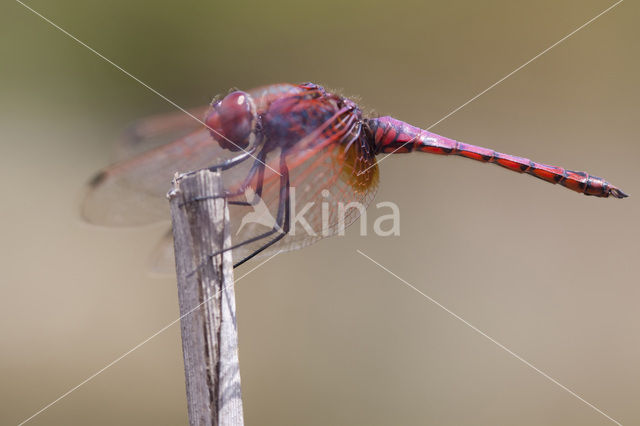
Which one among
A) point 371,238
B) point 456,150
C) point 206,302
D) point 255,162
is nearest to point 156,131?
point 255,162

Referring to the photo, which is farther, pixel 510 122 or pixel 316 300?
pixel 510 122

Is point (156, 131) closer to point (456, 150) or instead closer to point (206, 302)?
point (206, 302)

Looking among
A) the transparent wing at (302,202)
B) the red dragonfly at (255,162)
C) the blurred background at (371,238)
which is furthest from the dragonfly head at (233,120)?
the blurred background at (371,238)

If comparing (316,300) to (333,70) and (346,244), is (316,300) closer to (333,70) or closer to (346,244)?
(346,244)

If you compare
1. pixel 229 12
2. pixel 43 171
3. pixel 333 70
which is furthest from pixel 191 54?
pixel 43 171

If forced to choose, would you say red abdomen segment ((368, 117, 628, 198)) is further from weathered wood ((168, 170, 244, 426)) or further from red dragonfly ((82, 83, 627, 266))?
weathered wood ((168, 170, 244, 426))

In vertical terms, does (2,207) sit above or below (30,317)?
above

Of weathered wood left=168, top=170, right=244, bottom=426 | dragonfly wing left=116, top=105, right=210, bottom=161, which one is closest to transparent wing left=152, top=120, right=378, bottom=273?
dragonfly wing left=116, top=105, right=210, bottom=161
